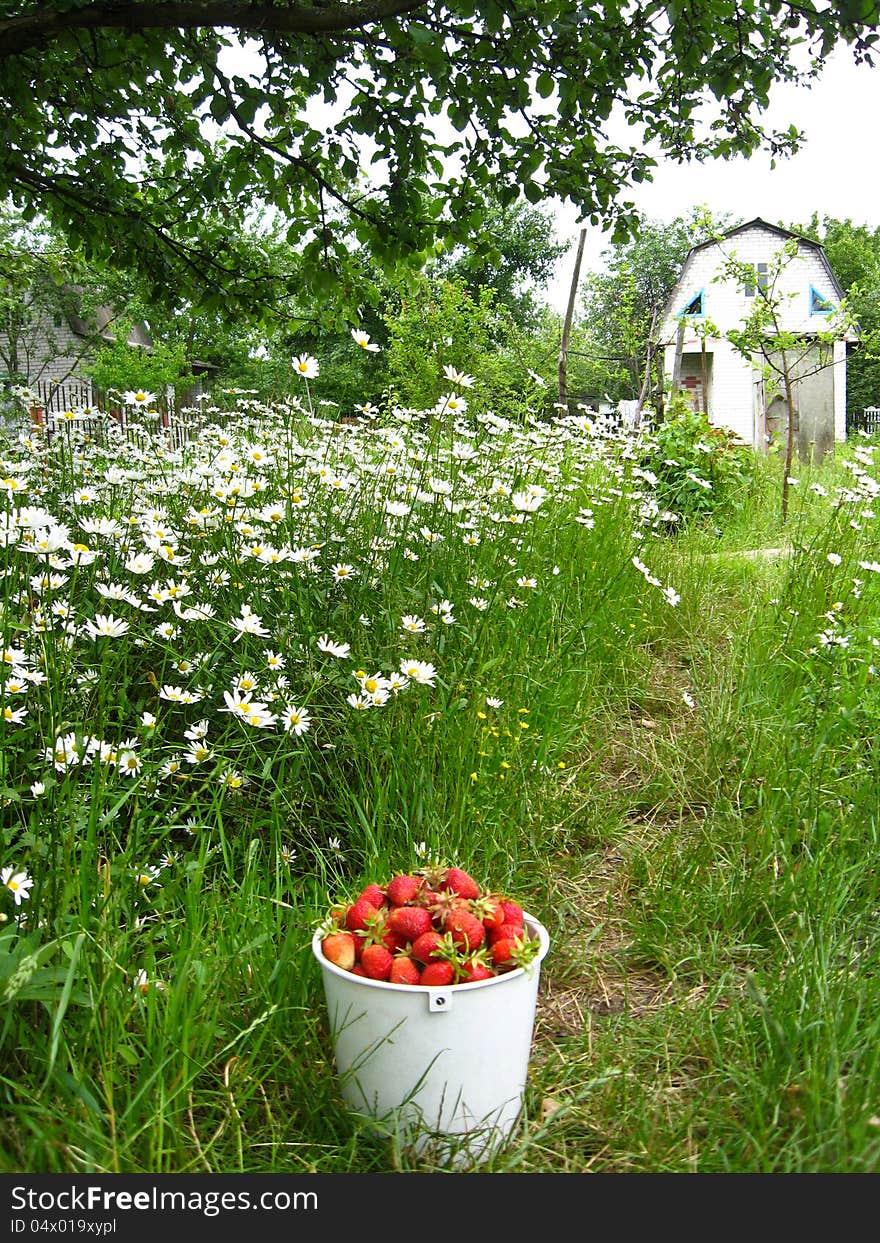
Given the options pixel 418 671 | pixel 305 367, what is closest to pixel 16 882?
pixel 418 671

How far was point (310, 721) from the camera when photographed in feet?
8.18

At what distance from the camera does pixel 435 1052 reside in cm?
155

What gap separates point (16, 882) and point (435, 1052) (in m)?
0.75

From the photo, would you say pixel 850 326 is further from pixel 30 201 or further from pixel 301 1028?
pixel 301 1028

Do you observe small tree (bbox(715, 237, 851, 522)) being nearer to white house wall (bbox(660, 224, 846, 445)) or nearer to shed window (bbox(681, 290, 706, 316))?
white house wall (bbox(660, 224, 846, 445))

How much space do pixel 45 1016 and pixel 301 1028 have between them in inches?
16.9

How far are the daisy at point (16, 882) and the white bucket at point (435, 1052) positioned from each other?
51 cm

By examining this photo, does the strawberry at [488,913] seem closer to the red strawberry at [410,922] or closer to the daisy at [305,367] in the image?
the red strawberry at [410,922]

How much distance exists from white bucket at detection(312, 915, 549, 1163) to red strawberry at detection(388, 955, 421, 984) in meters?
0.02

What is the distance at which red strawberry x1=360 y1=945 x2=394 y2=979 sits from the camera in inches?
61.4

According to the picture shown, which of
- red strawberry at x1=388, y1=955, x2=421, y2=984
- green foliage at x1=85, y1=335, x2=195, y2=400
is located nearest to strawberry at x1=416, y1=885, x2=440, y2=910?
red strawberry at x1=388, y1=955, x2=421, y2=984

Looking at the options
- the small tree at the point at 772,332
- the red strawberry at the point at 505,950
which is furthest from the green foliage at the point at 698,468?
the red strawberry at the point at 505,950

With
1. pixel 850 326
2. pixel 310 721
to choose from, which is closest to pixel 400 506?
pixel 310 721

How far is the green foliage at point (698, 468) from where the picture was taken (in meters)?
6.81
